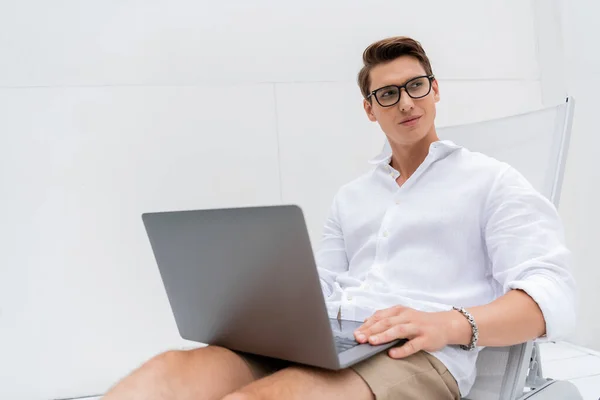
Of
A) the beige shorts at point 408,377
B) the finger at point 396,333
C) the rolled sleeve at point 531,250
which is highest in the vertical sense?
the rolled sleeve at point 531,250

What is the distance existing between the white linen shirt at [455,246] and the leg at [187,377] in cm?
30

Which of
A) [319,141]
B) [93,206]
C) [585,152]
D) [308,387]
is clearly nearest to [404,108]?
[308,387]

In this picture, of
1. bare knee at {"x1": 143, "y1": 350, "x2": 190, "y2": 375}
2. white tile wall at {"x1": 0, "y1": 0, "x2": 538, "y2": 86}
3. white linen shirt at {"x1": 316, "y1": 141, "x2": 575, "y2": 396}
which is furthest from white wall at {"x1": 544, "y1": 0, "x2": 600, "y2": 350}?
bare knee at {"x1": 143, "y1": 350, "x2": 190, "y2": 375}

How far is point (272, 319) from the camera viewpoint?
0.89 meters

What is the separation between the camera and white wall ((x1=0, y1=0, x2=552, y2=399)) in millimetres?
2199

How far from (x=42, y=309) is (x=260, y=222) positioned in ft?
5.74

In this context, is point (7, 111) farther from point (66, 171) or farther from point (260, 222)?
point (260, 222)

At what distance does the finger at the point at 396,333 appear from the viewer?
0.94 metres

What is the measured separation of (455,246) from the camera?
1.18m

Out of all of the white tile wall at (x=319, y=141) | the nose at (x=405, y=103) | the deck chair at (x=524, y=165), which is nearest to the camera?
the deck chair at (x=524, y=165)

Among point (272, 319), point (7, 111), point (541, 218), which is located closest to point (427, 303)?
point (541, 218)

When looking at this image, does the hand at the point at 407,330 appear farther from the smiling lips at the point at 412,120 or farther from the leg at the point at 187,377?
the smiling lips at the point at 412,120

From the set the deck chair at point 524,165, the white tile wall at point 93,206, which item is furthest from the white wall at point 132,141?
the deck chair at point 524,165

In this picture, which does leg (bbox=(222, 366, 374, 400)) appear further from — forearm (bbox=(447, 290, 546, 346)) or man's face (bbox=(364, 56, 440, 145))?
man's face (bbox=(364, 56, 440, 145))
